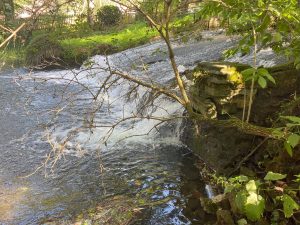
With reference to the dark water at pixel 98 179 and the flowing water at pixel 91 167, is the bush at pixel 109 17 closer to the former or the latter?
the flowing water at pixel 91 167

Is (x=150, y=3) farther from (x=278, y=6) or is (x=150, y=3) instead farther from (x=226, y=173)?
(x=226, y=173)

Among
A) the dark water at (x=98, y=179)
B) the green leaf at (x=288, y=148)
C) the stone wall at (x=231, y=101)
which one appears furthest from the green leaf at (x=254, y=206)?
the stone wall at (x=231, y=101)

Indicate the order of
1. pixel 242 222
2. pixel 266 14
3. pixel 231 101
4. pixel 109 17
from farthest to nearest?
pixel 109 17
pixel 231 101
pixel 242 222
pixel 266 14

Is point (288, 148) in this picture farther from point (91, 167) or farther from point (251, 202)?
point (91, 167)

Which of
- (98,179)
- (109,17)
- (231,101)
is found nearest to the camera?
(231,101)

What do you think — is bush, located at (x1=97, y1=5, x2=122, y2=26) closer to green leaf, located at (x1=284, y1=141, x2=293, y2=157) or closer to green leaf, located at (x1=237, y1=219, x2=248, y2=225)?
green leaf, located at (x1=237, y1=219, x2=248, y2=225)

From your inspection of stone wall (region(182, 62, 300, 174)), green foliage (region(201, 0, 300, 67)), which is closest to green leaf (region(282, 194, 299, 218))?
green foliage (region(201, 0, 300, 67))

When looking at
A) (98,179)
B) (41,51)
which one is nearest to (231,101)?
(98,179)

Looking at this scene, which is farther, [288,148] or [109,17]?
[109,17]

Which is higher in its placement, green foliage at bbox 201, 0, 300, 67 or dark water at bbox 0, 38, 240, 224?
green foliage at bbox 201, 0, 300, 67

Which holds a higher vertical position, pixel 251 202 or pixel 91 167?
pixel 251 202

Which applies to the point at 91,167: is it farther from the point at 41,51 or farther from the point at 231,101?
the point at 41,51

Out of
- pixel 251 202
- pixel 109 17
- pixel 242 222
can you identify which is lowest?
pixel 242 222

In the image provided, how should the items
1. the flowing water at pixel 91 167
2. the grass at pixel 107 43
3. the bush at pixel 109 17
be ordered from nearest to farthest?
the flowing water at pixel 91 167 → the grass at pixel 107 43 → the bush at pixel 109 17
